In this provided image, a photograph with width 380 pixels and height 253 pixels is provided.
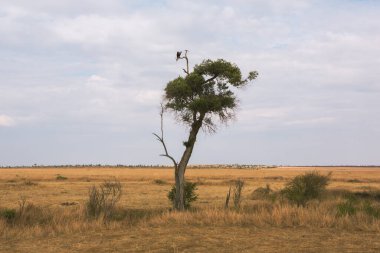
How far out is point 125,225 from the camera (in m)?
16.8

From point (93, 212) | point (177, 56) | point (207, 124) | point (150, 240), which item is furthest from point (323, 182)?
point (150, 240)

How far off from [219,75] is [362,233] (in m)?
10.1

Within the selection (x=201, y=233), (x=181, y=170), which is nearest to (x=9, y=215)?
(x=181, y=170)

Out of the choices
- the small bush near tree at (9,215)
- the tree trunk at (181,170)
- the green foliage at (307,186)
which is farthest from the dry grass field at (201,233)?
the green foliage at (307,186)

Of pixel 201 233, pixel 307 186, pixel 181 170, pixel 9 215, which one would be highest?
pixel 181 170

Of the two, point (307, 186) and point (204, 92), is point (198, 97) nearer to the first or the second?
point (204, 92)

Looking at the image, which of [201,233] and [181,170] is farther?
[181,170]

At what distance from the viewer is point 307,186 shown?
101ft

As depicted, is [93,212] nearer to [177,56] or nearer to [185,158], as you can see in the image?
[185,158]

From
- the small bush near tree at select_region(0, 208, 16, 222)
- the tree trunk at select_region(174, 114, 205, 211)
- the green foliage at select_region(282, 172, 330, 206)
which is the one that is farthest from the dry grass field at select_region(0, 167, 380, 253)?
the green foliage at select_region(282, 172, 330, 206)

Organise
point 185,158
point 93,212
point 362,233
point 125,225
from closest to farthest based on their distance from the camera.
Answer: point 362,233 < point 125,225 < point 93,212 < point 185,158

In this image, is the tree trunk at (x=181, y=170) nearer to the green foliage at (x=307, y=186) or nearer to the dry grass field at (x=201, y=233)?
the dry grass field at (x=201, y=233)

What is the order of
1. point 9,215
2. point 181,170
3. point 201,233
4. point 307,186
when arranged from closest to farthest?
point 201,233 → point 9,215 → point 181,170 → point 307,186

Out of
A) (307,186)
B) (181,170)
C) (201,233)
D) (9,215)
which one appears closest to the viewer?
(201,233)
